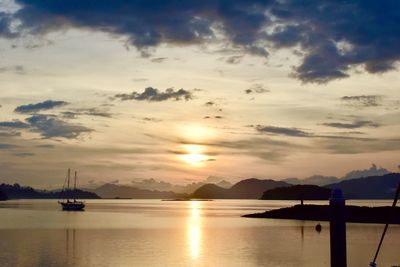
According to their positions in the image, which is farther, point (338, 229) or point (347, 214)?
point (347, 214)

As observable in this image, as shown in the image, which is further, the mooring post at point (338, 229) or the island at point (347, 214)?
the island at point (347, 214)

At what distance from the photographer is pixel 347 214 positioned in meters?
122

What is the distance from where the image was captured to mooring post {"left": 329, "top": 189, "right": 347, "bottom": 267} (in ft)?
60.5

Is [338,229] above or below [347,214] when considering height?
above

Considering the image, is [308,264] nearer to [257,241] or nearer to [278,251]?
[278,251]

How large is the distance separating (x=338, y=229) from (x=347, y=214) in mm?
107853

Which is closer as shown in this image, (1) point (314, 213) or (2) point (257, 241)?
(2) point (257, 241)

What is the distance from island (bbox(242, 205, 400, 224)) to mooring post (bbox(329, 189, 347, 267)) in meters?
83.0

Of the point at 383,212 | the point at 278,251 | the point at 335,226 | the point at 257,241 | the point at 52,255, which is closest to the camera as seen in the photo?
the point at 335,226

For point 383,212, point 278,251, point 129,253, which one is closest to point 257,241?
point 278,251

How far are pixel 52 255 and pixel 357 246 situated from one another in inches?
1366

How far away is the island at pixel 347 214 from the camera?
385ft

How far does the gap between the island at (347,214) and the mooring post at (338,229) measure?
83005mm

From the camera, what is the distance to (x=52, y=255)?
202 feet
